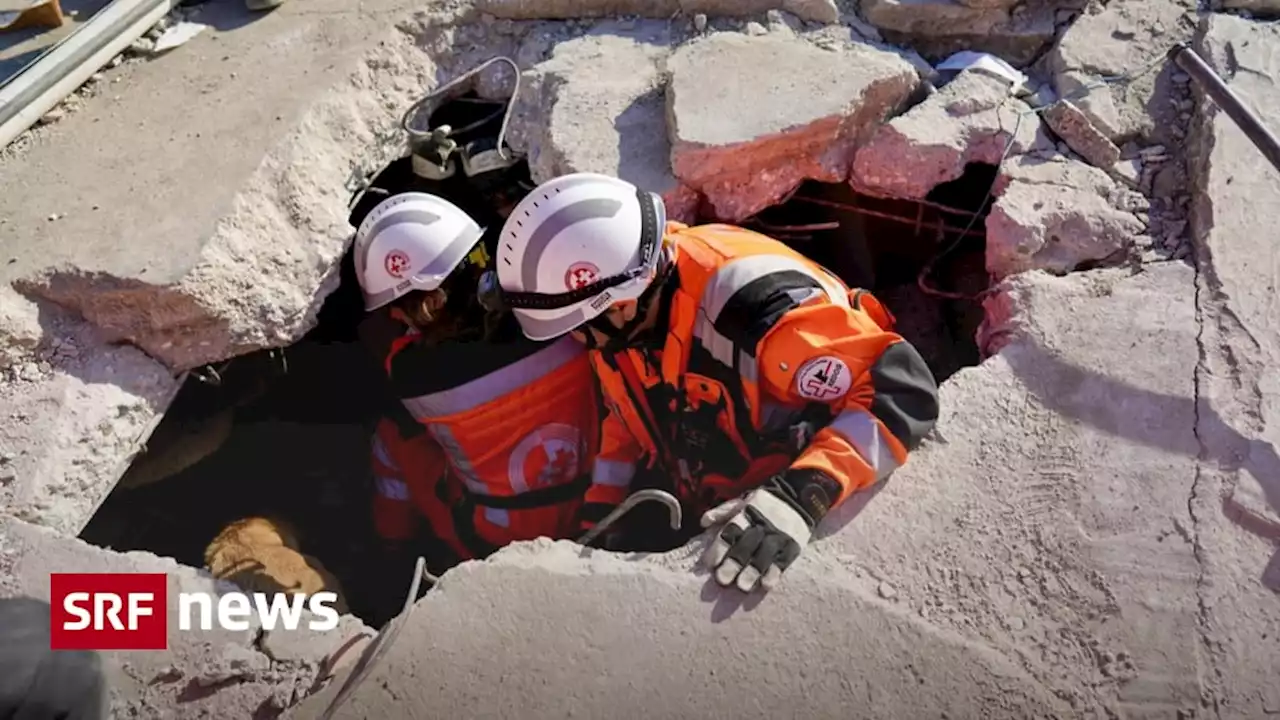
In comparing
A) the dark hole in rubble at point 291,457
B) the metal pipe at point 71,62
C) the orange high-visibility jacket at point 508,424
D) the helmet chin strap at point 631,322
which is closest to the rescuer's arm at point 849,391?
the helmet chin strap at point 631,322

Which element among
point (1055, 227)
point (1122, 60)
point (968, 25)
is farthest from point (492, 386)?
point (1122, 60)

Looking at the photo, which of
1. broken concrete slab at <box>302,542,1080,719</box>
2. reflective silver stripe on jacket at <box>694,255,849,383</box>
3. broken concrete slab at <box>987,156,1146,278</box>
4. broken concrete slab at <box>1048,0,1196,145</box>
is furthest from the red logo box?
broken concrete slab at <box>1048,0,1196,145</box>

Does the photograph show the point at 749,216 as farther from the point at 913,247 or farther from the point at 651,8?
the point at 651,8

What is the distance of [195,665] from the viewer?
3043 millimetres

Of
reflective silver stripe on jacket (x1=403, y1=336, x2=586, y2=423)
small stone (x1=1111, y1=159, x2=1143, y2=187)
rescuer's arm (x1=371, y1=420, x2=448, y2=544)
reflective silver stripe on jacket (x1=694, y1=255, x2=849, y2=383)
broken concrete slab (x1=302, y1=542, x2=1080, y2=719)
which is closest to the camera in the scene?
broken concrete slab (x1=302, y1=542, x2=1080, y2=719)

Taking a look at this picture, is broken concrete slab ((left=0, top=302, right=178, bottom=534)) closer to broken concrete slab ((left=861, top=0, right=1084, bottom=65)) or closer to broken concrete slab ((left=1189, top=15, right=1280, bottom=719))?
broken concrete slab ((left=861, top=0, right=1084, bottom=65))

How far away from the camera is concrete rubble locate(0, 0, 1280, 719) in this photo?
291 cm

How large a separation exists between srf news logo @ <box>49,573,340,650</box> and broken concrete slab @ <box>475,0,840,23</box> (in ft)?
9.48

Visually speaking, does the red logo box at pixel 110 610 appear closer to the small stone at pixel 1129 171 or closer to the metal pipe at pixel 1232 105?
the small stone at pixel 1129 171

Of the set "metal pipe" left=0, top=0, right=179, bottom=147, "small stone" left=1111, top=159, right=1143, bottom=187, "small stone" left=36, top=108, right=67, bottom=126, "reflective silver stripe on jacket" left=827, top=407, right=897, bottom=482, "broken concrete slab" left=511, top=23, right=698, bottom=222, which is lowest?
"reflective silver stripe on jacket" left=827, top=407, right=897, bottom=482

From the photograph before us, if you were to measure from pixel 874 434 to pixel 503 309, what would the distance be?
4.44 feet

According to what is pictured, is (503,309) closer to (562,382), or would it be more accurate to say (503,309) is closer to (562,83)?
(562,382)

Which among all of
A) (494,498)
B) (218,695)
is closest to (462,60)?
(494,498)

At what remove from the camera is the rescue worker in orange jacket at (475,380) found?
4.04m
